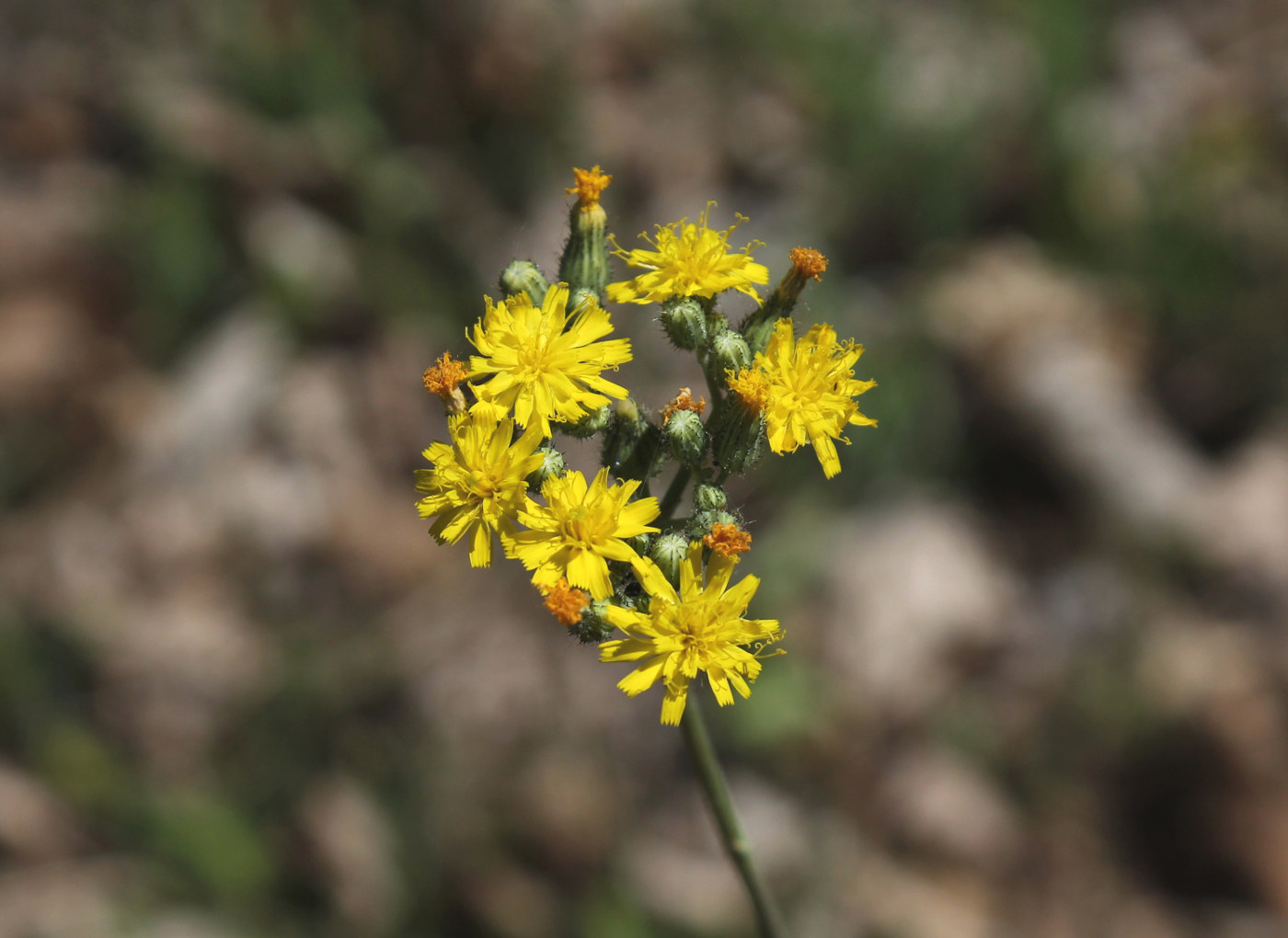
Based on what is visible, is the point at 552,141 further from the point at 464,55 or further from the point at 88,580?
the point at 88,580

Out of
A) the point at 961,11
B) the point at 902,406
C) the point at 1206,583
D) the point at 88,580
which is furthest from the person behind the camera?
the point at 961,11

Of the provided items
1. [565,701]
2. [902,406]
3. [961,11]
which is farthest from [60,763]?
[961,11]

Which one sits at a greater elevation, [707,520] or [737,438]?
[737,438]

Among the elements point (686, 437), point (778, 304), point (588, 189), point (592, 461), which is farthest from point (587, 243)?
point (592, 461)

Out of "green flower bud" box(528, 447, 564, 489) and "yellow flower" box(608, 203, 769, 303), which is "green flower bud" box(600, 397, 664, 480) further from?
"yellow flower" box(608, 203, 769, 303)

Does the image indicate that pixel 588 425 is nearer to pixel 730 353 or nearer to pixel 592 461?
pixel 730 353

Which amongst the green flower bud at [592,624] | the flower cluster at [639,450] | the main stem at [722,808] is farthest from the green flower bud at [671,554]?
the main stem at [722,808]

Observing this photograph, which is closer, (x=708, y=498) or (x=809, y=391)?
(x=708, y=498)

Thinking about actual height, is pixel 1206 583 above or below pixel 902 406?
below

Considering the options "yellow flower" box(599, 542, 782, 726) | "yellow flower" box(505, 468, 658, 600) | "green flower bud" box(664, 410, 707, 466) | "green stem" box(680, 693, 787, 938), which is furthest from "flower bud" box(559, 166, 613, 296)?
"green stem" box(680, 693, 787, 938)
